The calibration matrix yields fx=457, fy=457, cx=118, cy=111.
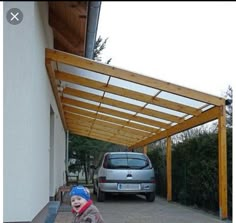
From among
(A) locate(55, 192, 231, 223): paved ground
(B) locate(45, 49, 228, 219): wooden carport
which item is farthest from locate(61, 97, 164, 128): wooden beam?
(A) locate(55, 192, 231, 223): paved ground

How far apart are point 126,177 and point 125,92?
3.30 metres

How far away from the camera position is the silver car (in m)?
13.3

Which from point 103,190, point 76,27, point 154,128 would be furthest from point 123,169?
point 76,27

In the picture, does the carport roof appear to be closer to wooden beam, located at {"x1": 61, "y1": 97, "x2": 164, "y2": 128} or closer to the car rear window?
wooden beam, located at {"x1": 61, "y1": 97, "x2": 164, "y2": 128}

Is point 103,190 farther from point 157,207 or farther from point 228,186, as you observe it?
point 228,186

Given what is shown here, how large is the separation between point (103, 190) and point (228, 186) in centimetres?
421

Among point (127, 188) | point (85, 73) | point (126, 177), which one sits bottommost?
point (127, 188)

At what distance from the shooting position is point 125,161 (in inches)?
543

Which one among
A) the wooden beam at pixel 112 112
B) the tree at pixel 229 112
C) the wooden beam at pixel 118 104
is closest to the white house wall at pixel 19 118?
the tree at pixel 229 112

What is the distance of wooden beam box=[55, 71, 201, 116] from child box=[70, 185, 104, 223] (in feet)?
22.3

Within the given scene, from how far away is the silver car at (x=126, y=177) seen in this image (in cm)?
1331

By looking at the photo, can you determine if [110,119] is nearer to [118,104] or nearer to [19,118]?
[118,104]

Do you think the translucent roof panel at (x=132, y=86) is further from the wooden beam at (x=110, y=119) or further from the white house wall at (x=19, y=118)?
the wooden beam at (x=110, y=119)

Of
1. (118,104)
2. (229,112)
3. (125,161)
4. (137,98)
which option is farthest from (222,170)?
(229,112)
